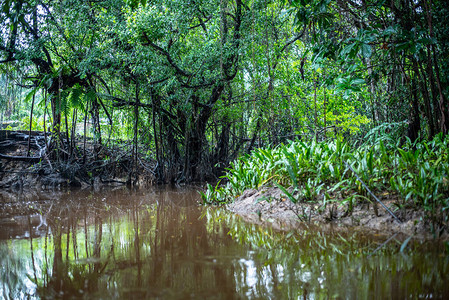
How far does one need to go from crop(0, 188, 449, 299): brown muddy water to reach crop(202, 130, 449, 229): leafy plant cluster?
0.46m

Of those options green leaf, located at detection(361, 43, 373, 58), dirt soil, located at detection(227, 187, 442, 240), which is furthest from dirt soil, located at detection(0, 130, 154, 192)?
green leaf, located at detection(361, 43, 373, 58)

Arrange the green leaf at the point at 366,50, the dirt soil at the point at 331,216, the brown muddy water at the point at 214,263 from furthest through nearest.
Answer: the green leaf at the point at 366,50, the dirt soil at the point at 331,216, the brown muddy water at the point at 214,263

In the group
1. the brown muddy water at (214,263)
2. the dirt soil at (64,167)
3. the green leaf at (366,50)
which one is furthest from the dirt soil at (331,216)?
the dirt soil at (64,167)

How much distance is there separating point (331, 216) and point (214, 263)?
131 centimetres

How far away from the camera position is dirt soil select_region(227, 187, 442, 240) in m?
2.16

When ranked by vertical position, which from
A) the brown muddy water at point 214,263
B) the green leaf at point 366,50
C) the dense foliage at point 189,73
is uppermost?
the dense foliage at point 189,73

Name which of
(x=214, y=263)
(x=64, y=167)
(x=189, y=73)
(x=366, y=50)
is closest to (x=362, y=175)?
(x=366, y=50)

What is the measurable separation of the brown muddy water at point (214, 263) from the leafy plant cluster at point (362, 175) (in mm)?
464

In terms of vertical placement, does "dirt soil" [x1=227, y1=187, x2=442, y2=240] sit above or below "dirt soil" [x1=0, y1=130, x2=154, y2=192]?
below

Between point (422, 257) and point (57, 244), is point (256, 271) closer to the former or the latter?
point (422, 257)

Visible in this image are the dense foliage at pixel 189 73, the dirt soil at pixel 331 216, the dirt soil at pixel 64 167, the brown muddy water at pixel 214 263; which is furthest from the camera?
the dirt soil at pixel 64 167

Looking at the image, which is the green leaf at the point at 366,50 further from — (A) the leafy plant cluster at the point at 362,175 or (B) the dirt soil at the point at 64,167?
(B) the dirt soil at the point at 64,167

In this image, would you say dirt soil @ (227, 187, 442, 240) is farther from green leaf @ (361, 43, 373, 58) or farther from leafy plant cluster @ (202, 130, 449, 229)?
green leaf @ (361, 43, 373, 58)

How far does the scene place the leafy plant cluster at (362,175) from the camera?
225 cm
